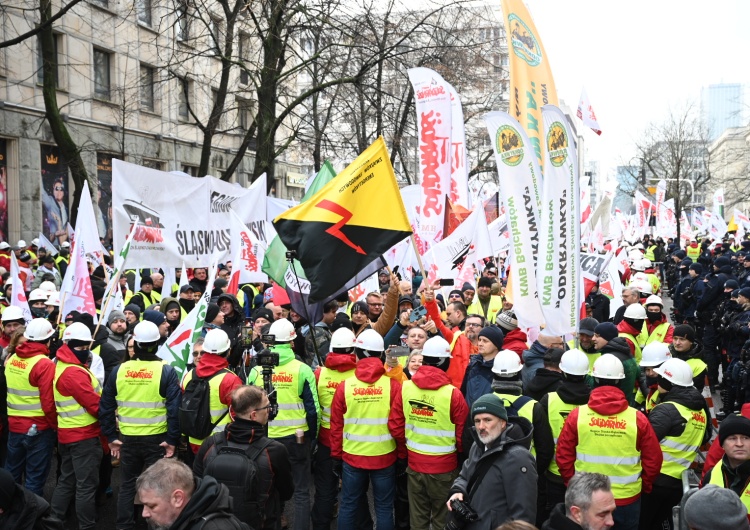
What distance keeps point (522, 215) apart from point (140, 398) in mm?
3901

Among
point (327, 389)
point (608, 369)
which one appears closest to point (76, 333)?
point (327, 389)

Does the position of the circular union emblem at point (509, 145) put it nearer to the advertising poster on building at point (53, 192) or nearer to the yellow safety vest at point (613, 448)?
the yellow safety vest at point (613, 448)

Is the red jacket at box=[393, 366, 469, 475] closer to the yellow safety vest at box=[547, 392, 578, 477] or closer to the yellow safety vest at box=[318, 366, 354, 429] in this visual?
the yellow safety vest at box=[547, 392, 578, 477]

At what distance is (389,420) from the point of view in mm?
5871

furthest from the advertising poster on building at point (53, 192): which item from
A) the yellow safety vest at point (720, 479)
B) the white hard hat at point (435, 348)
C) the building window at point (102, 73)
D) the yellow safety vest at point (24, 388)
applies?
the yellow safety vest at point (720, 479)

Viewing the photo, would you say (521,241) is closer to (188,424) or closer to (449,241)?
(449,241)

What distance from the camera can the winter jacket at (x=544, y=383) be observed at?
19.4ft

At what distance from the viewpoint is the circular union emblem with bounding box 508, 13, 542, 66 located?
8695 millimetres

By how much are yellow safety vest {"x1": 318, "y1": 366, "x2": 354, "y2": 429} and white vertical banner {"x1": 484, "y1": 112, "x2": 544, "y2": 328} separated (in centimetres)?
179

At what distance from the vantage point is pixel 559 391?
5516 millimetres

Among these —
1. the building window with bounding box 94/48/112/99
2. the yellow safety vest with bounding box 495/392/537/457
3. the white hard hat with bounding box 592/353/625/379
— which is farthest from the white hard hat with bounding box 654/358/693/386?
the building window with bounding box 94/48/112/99

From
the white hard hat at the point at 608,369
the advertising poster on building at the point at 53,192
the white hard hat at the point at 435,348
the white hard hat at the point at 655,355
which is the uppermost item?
the advertising poster on building at the point at 53,192

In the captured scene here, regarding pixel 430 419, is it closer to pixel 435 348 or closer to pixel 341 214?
pixel 435 348

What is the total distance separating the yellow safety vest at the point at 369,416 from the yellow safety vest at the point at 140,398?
166cm
